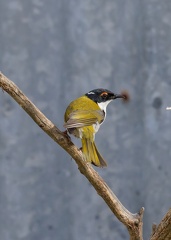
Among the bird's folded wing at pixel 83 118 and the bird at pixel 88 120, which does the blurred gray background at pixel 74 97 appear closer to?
the bird at pixel 88 120

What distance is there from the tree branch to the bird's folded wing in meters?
0.12

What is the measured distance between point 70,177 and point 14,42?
644 millimetres

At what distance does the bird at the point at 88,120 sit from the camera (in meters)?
2.67

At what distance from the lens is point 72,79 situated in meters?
3.57

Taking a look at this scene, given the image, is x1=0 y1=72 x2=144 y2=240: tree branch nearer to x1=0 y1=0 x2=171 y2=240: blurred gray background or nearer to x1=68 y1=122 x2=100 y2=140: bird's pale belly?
x1=68 y1=122 x2=100 y2=140: bird's pale belly

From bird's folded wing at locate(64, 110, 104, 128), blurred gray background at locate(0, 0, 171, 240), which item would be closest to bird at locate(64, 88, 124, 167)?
bird's folded wing at locate(64, 110, 104, 128)

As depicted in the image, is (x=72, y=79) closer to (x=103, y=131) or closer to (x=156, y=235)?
(x=103, y=131)

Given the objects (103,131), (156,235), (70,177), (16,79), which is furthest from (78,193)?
(156,235)

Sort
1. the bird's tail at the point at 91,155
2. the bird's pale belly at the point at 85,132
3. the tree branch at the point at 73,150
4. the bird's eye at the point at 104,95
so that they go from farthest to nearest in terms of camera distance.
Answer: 1. the bird's eye at the point at 104,95
2. the bird's pale belly at the point at 85,132
3. the bird's tail at the point at 91,155
4. the tree branch at the point at 73,150

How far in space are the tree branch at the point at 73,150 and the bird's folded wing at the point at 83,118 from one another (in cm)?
12

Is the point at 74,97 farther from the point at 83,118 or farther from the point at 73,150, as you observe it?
the point at 73,150

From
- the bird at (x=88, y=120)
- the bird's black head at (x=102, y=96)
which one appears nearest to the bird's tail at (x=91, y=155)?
the bird at (x=88, y=120)

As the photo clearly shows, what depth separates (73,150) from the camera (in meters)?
2.50

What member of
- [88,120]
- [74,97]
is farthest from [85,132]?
[74,97]
